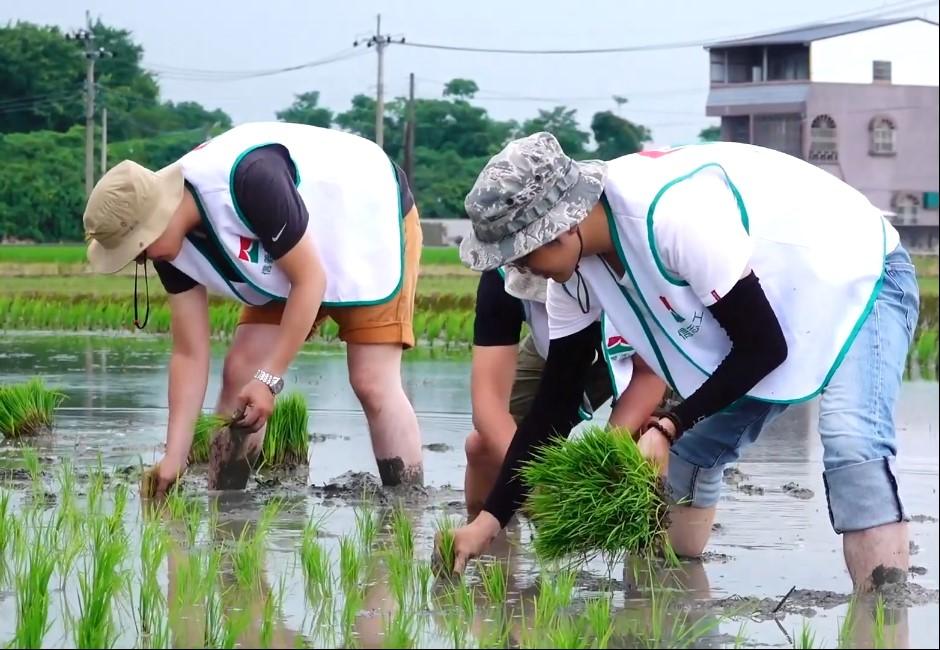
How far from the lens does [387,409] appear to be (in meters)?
5.79

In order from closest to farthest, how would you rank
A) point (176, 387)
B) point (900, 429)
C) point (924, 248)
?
point (176, 387)
point (900, 429)
point (924, 248)

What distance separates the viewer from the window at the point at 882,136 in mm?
52094

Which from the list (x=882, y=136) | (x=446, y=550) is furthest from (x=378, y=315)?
(x=882, y=136)

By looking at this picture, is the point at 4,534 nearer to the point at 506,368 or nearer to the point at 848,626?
the point at 506,368

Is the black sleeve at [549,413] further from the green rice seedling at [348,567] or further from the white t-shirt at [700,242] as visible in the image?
the white t-shirt at [700,242]

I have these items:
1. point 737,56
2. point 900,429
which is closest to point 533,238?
point 900,429

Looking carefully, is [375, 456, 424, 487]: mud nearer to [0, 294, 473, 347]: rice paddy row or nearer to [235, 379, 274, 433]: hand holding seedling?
[235, 379, 274, 433]: hand holding seedling

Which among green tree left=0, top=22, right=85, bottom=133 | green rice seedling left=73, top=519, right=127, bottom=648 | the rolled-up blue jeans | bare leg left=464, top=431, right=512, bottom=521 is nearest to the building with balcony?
green tree left=0, top=22, right=85, bottom=133

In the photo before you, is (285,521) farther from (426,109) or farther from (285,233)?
(426,109)

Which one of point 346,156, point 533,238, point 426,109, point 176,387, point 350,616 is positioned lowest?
point 350,616

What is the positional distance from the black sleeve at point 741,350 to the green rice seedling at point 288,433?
9.58 feet

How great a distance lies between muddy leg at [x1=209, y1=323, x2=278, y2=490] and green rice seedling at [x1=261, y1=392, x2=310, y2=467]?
0.61 m

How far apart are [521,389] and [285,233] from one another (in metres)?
1.07

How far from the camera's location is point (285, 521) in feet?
17.3
